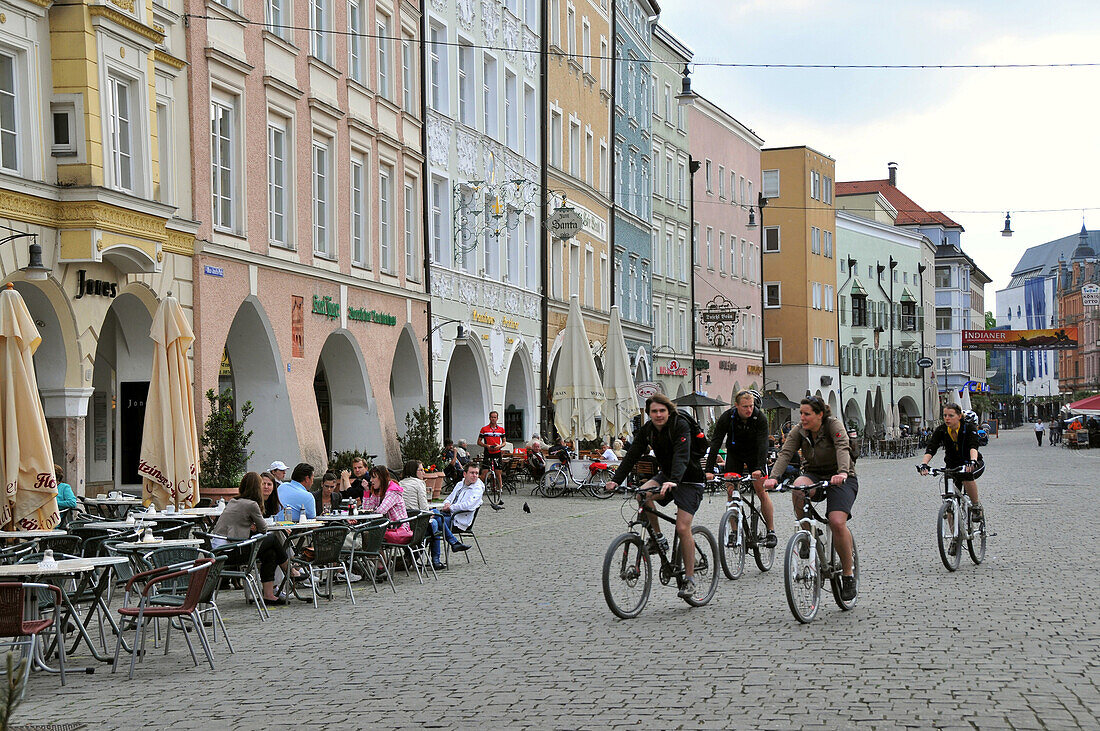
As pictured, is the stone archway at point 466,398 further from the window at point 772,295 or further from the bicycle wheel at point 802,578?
the window at point 772,295

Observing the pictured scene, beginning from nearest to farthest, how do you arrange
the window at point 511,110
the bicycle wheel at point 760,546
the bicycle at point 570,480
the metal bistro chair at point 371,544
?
the metal bistro chair at point 371,544
the bicycle wheel at point 760,546
the bicycle at point 570,480
the window at point 511,110

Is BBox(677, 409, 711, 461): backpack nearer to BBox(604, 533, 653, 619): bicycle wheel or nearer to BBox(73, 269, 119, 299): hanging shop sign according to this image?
BBox(604, 533, 653, 619): bicycle wheel

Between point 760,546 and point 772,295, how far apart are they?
2560 inches

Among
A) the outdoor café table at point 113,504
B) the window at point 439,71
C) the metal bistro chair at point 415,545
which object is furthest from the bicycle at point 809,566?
the window at point 439,71

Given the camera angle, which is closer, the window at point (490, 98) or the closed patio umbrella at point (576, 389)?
the closed patio umbrella at point (576, 389)

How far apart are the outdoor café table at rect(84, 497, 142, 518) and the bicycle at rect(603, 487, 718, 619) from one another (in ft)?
23.7

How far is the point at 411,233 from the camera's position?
30969 millimetres

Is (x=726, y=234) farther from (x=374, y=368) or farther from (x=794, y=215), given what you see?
(x=374, y=368)

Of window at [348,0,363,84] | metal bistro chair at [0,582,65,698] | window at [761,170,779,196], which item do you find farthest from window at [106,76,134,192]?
window at [761,170,779,196]

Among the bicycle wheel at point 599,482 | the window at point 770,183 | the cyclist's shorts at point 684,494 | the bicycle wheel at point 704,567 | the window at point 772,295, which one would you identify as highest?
the window at point 770,183

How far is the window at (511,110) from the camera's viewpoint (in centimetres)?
3756

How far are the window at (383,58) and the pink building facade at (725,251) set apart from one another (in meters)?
29.5

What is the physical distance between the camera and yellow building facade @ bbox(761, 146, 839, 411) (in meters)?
78.3

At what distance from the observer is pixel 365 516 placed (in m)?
15.9
